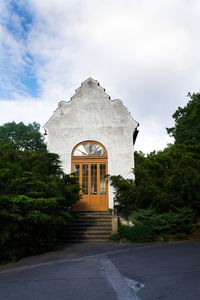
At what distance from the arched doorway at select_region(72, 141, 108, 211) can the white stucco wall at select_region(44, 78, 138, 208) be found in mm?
330

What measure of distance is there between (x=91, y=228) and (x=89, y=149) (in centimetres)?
459

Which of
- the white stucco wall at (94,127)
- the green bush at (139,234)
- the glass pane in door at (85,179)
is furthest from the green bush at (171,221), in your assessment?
the glass pane in door at (85,179)

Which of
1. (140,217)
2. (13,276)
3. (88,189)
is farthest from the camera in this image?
(88,189)

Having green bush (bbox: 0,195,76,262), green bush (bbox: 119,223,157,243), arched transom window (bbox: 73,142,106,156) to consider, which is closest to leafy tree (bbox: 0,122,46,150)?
arched transom window (bbox: 73,142,106,156)

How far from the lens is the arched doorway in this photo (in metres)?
12.3

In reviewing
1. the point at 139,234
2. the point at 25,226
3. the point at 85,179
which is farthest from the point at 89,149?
the point at 25,226

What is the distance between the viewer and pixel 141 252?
7039 mm

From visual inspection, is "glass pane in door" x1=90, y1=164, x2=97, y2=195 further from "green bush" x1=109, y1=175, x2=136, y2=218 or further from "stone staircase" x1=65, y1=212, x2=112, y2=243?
"green bush" x1=109, y1=175, x2=136, y2=218

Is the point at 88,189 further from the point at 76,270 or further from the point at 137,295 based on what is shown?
the point at 137,295

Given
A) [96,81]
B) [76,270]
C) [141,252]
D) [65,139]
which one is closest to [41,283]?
[76,270]

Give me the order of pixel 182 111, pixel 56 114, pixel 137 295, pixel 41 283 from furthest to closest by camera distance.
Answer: pixel 182 111 < pixel 56 114 < pixel 41 283 < pixel 137 295

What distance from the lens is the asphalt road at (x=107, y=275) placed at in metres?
3.84

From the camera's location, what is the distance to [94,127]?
13.3 meters

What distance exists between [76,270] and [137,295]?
2.02 meters
